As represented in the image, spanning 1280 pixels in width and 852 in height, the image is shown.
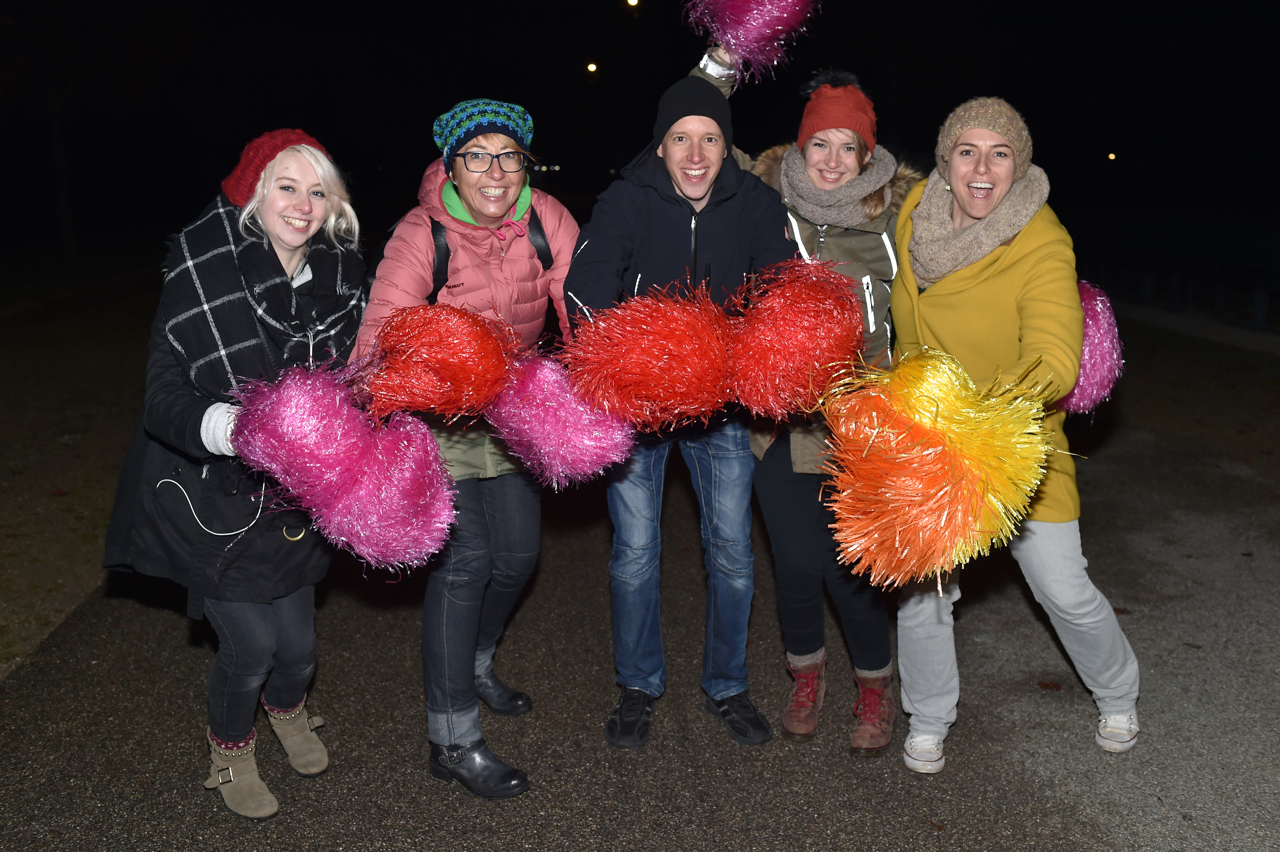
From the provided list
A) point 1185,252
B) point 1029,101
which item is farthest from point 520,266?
point 1029,101

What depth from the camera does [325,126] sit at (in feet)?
167

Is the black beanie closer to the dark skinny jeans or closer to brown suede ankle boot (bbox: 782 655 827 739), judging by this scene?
the dark skinny jeans

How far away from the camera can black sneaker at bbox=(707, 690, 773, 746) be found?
11.5ft

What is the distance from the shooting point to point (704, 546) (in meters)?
3.49

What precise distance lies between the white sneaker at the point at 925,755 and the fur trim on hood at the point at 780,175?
179 centimetres

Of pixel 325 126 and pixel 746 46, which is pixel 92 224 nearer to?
pixel 325 126

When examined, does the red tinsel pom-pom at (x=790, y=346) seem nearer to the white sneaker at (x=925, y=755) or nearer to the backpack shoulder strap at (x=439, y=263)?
the backpack shoulder strap at (x=439, y=263)

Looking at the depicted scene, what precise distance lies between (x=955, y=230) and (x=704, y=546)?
136 centimetres

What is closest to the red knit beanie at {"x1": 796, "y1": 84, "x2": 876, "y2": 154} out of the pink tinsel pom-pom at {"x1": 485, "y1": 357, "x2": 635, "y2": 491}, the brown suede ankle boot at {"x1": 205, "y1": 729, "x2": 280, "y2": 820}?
the pink tinsel pom-pom at {"x1": 485, "y1": 357, "x2": 635, "y2": 491}

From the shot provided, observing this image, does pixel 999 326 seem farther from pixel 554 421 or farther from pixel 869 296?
pixel 554 421

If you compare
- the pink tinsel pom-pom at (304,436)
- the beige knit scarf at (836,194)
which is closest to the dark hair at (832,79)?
the beige knit scarf at (836,194)

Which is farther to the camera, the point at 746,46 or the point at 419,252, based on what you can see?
the point at 746,46

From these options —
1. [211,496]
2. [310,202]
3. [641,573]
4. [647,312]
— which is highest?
[310,202]

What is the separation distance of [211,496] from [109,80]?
20.3 m
